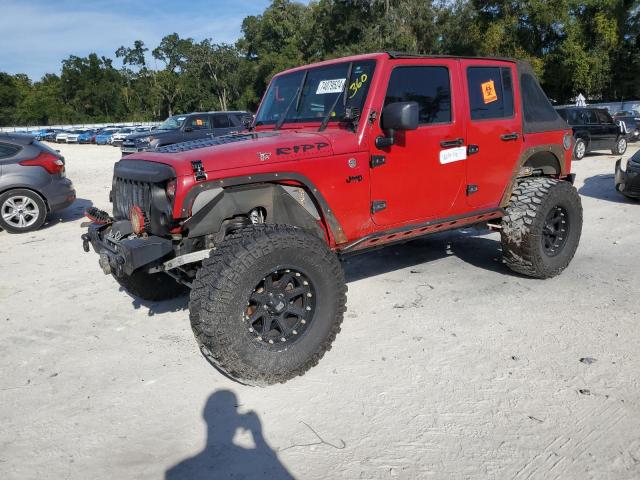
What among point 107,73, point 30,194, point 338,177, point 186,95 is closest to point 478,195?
point 338,177

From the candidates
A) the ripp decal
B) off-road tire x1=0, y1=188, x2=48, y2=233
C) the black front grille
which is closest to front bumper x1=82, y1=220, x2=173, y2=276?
the black front grille

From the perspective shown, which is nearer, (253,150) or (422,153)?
(253,150)

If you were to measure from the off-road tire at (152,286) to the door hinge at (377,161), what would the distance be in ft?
7.11

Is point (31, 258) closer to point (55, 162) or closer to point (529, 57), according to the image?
point (55, 162)

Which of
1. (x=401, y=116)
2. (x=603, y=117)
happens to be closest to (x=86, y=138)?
(x=603, y=117)

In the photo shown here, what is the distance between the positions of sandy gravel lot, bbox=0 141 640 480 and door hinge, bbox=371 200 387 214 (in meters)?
0.99

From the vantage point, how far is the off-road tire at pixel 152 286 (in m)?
4.57

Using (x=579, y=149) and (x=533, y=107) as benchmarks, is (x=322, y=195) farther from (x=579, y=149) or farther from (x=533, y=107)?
(x=579, y=149)

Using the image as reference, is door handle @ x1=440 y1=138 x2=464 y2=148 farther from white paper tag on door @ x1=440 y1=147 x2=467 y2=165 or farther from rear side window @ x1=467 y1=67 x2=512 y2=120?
rear side window @ x1=467 y1=67 x2=512 y2=120

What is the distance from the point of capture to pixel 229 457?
2.74m

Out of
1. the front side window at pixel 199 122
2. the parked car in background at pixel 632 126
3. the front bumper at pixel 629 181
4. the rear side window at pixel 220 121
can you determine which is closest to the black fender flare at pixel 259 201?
the front bumper at pixel 629 181

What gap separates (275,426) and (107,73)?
331 feet

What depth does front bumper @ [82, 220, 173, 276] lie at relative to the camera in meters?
3.23

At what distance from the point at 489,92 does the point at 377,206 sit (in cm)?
167
